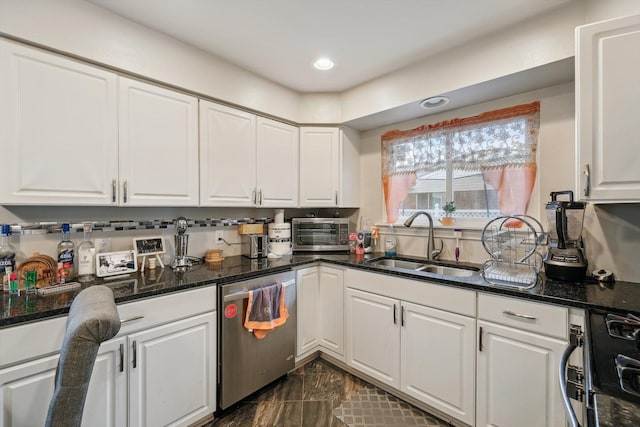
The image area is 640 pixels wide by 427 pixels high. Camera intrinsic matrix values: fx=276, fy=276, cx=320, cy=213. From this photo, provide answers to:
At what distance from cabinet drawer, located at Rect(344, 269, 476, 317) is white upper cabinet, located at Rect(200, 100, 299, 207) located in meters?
0.98

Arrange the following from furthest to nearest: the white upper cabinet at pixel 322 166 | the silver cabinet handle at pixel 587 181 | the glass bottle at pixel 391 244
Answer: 1. the white upper cabinet at pixel 322 166
2. the glass bottle at pixel 391 244
3. the silver cabinet handle at pixel 587 181

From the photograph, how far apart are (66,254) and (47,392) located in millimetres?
757

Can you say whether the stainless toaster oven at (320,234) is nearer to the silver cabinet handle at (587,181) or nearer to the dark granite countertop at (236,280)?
the dark granite countertop at (236,280)

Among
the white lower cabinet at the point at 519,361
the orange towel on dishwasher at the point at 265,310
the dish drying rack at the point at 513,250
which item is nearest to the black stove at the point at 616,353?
the white lower cabinet at the point at 519,361

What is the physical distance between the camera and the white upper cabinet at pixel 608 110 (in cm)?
128

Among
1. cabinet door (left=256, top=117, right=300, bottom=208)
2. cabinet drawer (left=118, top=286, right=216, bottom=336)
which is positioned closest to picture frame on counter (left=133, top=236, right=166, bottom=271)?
cabinet drawer (left=118, top=286, right=216, bottom=336)

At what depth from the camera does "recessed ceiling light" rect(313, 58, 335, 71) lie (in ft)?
6.81

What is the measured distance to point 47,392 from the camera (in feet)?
3.73

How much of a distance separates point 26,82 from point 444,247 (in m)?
2.83

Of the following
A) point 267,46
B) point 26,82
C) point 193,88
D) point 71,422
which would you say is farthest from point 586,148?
point 26,82

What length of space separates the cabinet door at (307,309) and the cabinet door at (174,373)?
714 mm

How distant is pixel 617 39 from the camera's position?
1293mm

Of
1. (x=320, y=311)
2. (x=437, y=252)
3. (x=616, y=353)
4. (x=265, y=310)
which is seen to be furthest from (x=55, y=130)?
(x=437, y=252)

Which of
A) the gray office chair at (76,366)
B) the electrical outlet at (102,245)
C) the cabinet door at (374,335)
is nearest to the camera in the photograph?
the gray office chair at (76,366)
